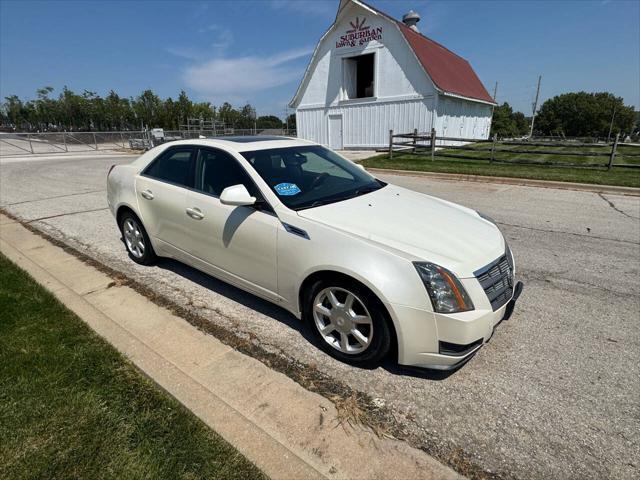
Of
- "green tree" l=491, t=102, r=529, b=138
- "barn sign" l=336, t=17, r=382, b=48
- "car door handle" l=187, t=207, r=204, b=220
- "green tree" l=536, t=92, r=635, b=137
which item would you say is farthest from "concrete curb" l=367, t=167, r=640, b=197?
"green tree" l=536, t=92, r=635, b=137

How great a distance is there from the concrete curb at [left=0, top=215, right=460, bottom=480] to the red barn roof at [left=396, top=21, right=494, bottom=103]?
20.7 meters

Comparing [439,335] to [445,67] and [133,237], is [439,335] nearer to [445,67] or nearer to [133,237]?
[133,237]

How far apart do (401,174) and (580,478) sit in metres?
11.8

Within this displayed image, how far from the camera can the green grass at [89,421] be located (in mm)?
1912

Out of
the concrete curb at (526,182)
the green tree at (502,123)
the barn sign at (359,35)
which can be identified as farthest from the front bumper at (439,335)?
the green tree at (502,123)

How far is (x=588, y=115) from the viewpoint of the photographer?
86.2 m

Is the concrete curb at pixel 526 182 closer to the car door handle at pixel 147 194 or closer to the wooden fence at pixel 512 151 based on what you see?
the wooden fence at pixel 512 151

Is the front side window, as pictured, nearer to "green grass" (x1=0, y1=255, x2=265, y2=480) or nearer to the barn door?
"green grass" (x1=0, y1=255, x2=265, y2=480)

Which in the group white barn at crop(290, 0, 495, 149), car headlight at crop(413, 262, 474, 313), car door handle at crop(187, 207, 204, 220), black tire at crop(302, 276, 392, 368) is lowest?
black tire at crop(302, 276, 392, 368)

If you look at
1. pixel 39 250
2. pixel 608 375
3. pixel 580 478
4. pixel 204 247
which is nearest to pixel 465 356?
pixel 580 478

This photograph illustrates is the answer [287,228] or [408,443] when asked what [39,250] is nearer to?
[287,228]

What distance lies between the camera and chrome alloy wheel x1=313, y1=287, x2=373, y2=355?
103 inches

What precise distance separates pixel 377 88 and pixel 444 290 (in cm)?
2198

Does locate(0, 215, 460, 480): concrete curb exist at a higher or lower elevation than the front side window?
lower
